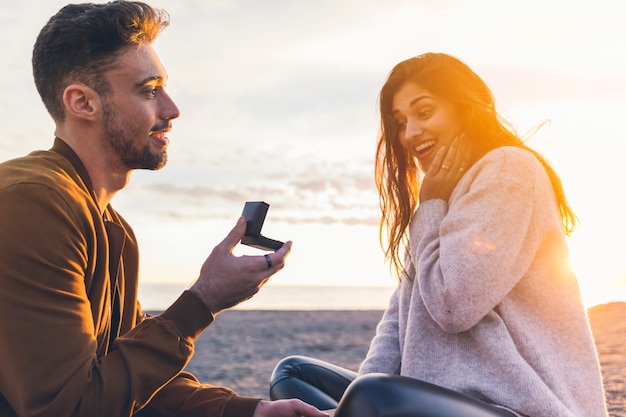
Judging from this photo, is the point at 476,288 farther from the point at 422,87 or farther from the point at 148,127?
the point at 148,127

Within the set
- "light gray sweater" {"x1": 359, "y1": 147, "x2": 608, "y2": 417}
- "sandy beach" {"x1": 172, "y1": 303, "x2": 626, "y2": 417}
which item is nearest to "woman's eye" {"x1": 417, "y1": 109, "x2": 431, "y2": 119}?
"light gray sweater" {"x1": 359, "y1": 147, "x2": 608, "y2": 417}

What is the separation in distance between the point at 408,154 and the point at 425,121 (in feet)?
1.33

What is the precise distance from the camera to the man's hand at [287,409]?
2.84 meters

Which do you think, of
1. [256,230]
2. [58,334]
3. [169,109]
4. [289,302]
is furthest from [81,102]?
[289,302]

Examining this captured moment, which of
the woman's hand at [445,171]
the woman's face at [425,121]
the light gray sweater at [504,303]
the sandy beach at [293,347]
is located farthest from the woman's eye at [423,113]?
the sandy beach at [293,347]

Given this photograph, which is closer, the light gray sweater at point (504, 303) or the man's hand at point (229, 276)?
the man's hand at point (229, 276)

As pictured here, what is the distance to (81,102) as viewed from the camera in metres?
2.89

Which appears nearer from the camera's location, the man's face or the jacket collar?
the jacket collar

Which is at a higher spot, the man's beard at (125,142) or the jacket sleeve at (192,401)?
the man's beard at (125,142)

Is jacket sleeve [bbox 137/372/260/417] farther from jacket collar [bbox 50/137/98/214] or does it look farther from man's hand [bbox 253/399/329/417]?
jacket collar [bbox 50/137/98/214]

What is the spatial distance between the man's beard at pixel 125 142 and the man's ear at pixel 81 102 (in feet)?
0.15

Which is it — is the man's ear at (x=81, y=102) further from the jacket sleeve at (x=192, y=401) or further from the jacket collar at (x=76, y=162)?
the jacket sleeve at (x=192, y=401)

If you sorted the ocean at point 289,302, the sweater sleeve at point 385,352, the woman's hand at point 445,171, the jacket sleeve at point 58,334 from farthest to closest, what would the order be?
the ocean at point 289,302
the sweater sleeve at point 385,352
the woman's hand at point 445,171
the jacket sleeve at point 58,334

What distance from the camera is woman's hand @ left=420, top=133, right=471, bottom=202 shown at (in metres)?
3.28
